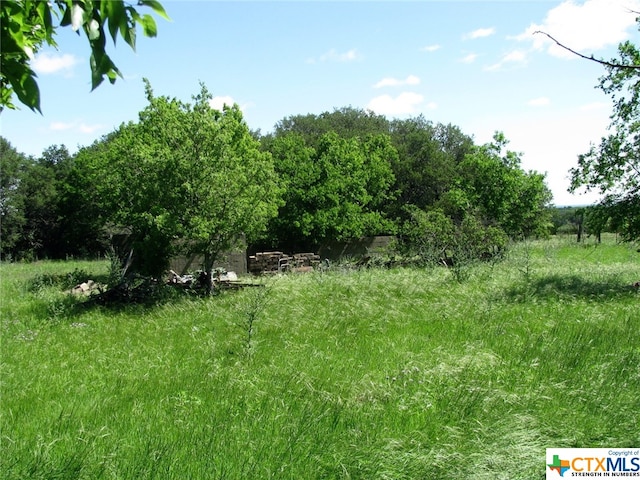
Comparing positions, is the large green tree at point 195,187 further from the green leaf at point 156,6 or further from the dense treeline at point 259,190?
the green leaf at point 156,6

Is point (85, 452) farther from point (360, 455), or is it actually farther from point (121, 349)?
point (121, 349)

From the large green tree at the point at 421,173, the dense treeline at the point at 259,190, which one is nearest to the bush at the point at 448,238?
the dense treeline at the point at 259,190

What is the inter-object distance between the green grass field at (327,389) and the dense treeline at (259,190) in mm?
3461

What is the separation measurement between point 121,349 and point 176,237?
18.6 feet

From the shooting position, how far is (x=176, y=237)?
12844mm

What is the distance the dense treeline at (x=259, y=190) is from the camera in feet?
40.9

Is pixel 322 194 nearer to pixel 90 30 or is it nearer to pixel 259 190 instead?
pixel 259 190

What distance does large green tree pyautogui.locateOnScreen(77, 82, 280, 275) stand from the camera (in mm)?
12242

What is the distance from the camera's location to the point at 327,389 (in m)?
5.28

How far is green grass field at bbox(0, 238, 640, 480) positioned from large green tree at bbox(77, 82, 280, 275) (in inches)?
115

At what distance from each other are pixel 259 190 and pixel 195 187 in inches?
63.2

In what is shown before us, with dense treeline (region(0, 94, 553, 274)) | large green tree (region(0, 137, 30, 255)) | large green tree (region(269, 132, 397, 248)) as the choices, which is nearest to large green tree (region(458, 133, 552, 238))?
dense treeline (region(0, 94, 553, 274))

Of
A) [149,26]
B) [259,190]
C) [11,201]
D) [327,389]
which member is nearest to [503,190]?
[259,190]

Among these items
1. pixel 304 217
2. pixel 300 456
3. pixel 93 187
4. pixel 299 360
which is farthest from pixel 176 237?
pixel 93 187
